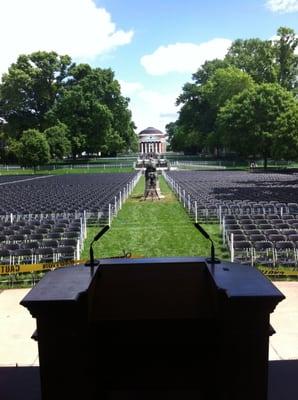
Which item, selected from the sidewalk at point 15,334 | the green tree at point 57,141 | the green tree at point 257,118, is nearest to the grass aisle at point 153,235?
the sidewalk at point 15,334

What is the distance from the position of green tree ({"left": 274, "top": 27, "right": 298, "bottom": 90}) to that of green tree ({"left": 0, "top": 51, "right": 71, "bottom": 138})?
37842 mm

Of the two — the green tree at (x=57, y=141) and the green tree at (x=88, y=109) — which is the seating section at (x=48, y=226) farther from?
the green tree at (x=88, y=109)

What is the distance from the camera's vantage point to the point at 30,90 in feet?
267

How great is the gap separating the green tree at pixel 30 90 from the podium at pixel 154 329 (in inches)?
3134

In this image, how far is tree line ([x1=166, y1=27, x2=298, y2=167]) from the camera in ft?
201

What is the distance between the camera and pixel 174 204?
28.0m

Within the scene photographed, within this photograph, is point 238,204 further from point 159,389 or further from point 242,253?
point 159,389

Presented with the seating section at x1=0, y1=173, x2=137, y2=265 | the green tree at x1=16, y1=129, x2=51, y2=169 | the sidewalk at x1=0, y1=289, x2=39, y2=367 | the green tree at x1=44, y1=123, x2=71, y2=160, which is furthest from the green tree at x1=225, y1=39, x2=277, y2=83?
the sidewalk at x1=0, y1=289, x2=39, y2=367

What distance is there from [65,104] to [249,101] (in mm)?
30727

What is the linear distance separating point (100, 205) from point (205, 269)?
20.5m

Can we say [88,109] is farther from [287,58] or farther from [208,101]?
[287,58]

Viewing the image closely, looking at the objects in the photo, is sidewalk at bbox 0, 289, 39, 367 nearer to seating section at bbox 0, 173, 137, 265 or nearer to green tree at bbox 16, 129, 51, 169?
seating section at bbox 0, 173, 137, 265

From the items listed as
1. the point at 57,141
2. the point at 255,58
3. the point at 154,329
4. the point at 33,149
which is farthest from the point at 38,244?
the point at 255,58

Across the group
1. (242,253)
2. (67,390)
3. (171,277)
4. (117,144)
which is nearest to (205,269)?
(171,277)
